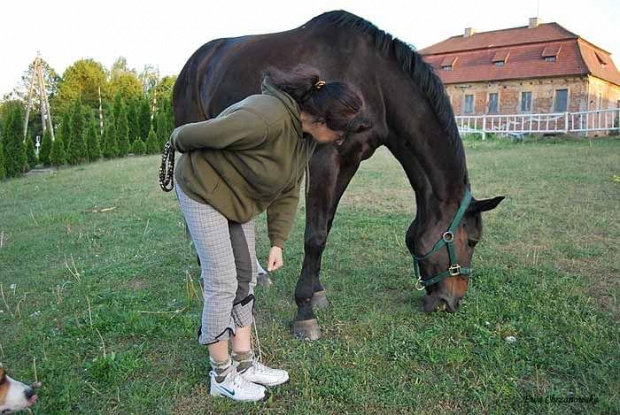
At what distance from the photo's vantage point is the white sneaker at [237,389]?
7.59 feet

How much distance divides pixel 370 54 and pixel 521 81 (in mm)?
30278

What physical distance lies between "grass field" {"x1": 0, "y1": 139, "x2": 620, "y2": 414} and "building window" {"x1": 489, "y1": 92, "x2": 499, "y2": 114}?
27115 mm

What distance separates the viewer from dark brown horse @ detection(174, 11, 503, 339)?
312 cm

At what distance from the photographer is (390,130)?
3264 mm

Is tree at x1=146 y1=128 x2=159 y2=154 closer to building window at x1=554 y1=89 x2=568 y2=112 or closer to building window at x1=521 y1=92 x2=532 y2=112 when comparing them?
building window at x1=521 y1=92 x2=532 y2=112

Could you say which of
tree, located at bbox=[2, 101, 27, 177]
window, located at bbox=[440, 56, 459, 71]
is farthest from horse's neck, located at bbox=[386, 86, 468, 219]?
window, located at bbox=[440, 56, 459, 71]

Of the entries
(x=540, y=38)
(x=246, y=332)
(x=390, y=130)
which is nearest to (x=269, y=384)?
(x=246, y=332)

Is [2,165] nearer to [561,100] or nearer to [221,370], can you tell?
[221,370]

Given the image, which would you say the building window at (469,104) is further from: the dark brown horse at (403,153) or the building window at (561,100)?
the dark brown horse at (403,153)

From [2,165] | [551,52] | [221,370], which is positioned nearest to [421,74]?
[221,370]

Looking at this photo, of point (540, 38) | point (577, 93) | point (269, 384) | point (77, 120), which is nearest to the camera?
point (269, 384)

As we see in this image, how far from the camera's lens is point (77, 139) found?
1816 cm

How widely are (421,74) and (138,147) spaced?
63.9 ft

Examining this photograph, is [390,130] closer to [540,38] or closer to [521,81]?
[521,81]
